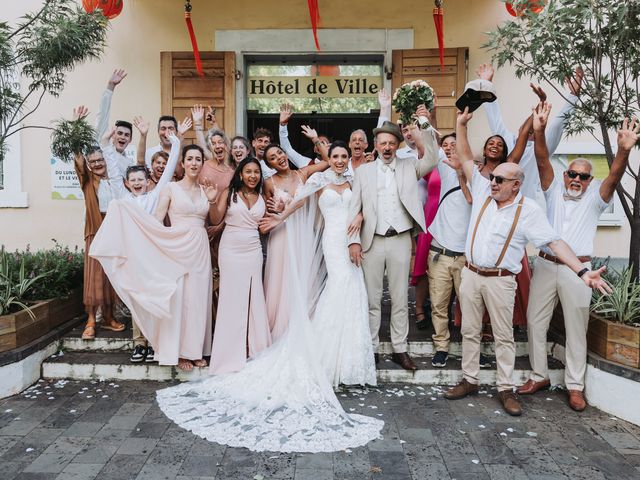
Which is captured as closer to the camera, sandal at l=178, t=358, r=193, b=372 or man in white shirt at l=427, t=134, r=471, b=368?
sandal at l=178, t=358, r=193, b=372

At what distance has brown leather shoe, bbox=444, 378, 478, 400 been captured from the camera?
176 inches

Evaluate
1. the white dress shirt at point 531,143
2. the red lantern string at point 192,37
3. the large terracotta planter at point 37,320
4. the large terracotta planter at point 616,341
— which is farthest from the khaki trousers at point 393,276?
the red lantern string at point 192,37

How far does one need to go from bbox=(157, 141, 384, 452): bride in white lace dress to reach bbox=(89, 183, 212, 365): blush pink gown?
0.48 metres

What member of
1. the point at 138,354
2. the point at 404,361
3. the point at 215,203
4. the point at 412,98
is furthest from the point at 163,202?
the point at 404,361

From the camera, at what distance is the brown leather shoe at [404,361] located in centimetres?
479

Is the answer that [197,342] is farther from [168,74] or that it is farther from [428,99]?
[168,74]

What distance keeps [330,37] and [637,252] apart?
528cm

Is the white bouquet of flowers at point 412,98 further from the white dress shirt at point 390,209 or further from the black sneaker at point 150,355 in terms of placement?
the black sneaker at point 150,355

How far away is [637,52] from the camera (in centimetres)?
437

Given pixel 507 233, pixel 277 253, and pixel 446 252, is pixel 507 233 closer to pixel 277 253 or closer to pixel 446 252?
pixel 446 252

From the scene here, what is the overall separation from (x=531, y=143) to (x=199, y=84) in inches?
198

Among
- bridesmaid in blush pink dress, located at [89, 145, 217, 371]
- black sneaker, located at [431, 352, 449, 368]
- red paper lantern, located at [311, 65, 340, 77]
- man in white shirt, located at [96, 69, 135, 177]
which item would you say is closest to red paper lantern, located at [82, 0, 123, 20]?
man in white shirt, located at [96, 69, 135, 177]

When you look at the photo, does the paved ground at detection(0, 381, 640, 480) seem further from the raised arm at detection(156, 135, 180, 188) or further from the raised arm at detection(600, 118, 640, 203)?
the raised arm at detection(156, 135, 180, 188)

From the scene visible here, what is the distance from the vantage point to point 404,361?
4.80 metres
